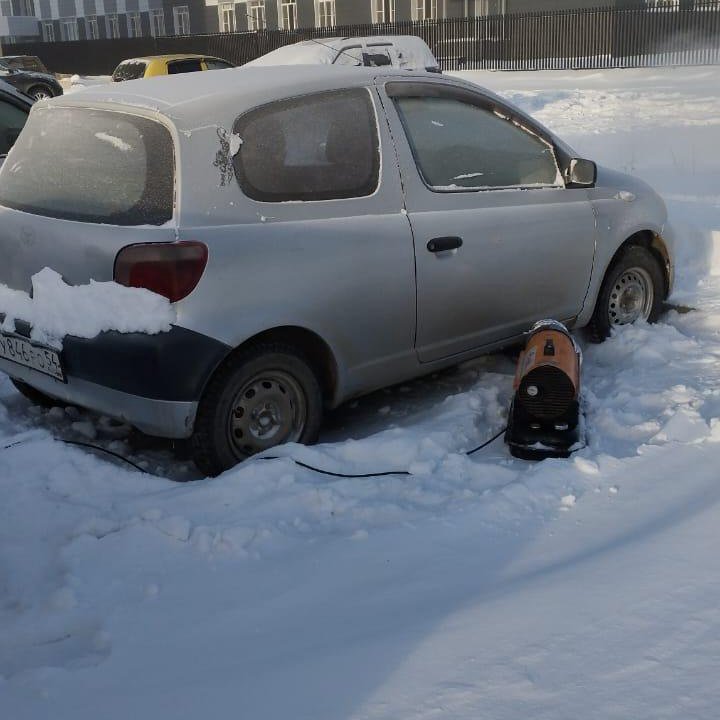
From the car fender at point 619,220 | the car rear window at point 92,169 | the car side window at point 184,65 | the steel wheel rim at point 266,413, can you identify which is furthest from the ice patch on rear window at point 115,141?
the car side window at point 184,65

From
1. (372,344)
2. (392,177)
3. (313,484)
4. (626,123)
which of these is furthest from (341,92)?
(626,123)

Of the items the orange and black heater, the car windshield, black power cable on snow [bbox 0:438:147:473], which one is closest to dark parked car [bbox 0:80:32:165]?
black power cable on snow [bbox 0:438:147:473]

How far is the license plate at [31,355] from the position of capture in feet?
12.9

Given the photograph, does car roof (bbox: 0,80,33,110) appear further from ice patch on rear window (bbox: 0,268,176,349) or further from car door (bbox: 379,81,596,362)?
car door (bbox: 379,81,596,362)

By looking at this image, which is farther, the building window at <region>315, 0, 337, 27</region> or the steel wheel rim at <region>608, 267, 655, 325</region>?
the building window at <region>315, 0, 337, 27</region>

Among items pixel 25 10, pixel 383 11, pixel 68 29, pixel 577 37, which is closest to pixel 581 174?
pixel 577 37

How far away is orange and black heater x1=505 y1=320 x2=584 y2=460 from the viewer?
4.11m

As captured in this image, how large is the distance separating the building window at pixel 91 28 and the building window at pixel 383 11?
26.1 meters

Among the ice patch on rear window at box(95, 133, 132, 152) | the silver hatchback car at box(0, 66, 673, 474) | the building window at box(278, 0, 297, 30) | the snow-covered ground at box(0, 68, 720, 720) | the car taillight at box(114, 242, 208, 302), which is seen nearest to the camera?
the snow-covered ground at box(0, 68, 720, 720)

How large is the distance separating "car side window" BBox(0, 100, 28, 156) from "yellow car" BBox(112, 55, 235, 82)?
12540 millimetres

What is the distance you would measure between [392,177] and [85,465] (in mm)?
1907

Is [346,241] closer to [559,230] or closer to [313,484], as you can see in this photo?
[313,484]

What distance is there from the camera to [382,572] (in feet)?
10.5

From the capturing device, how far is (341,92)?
432 centimetres
